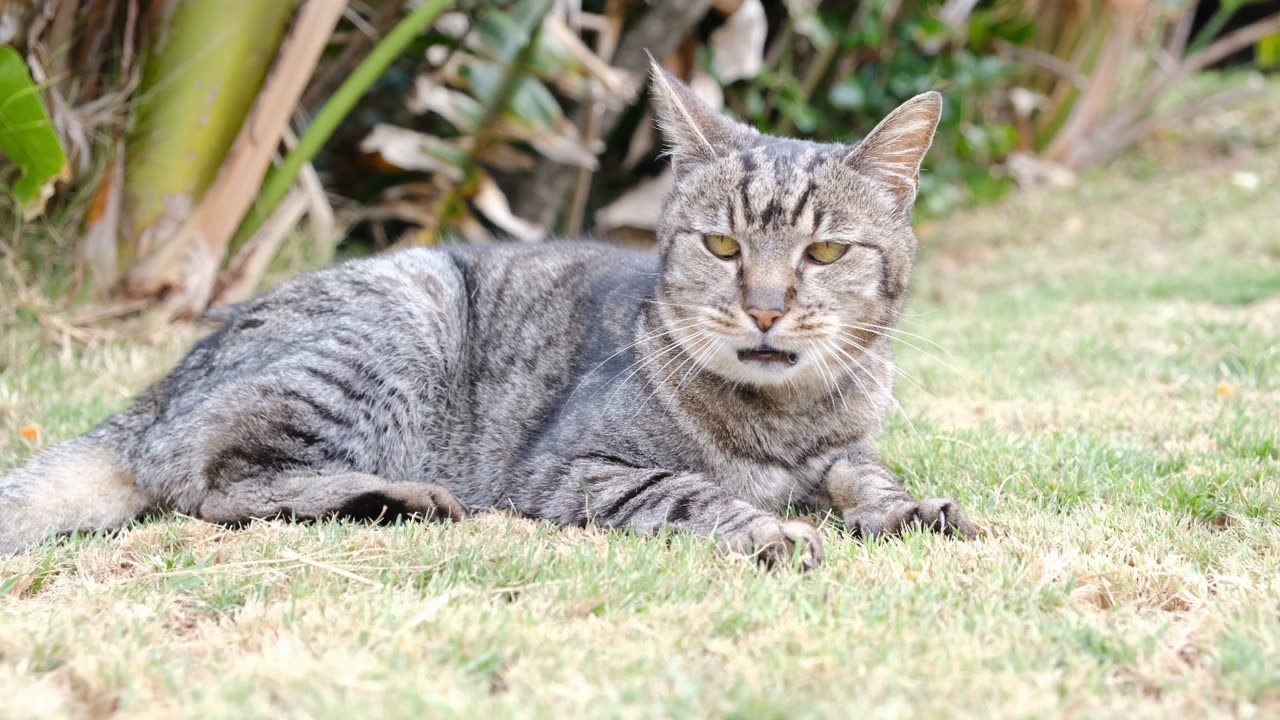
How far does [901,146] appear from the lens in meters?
3.24

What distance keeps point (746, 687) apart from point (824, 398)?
4.99 ft

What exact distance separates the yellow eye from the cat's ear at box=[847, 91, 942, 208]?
0.29 metres

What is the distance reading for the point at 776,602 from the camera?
2262 millimetres

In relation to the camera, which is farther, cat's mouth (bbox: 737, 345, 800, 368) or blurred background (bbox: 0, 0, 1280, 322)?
blurred background (bbox: 0, 0, 1280, 322)

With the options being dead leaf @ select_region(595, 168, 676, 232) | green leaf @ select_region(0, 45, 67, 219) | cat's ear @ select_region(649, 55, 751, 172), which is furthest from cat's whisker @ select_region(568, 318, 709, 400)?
dead leaf @ select_region(595, 168, 676, 232)

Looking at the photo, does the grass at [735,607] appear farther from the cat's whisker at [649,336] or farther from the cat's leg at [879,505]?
the cat's whisker at [649,336]

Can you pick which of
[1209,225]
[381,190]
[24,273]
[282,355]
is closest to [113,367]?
[24,273]

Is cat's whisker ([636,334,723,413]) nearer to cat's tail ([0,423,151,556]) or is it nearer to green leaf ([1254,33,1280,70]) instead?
cat's tail ([0,423,151,556])

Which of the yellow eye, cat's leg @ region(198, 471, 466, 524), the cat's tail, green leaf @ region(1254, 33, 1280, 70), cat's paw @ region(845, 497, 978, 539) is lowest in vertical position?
the cat's tail

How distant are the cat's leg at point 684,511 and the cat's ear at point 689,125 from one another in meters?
0.92

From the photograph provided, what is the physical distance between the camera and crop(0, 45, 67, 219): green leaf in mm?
3762

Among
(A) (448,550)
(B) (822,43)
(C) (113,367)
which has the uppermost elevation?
(B) (822,43)

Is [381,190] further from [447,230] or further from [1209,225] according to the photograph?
[1209,225]

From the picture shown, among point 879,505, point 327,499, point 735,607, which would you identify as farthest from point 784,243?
point 327,499
